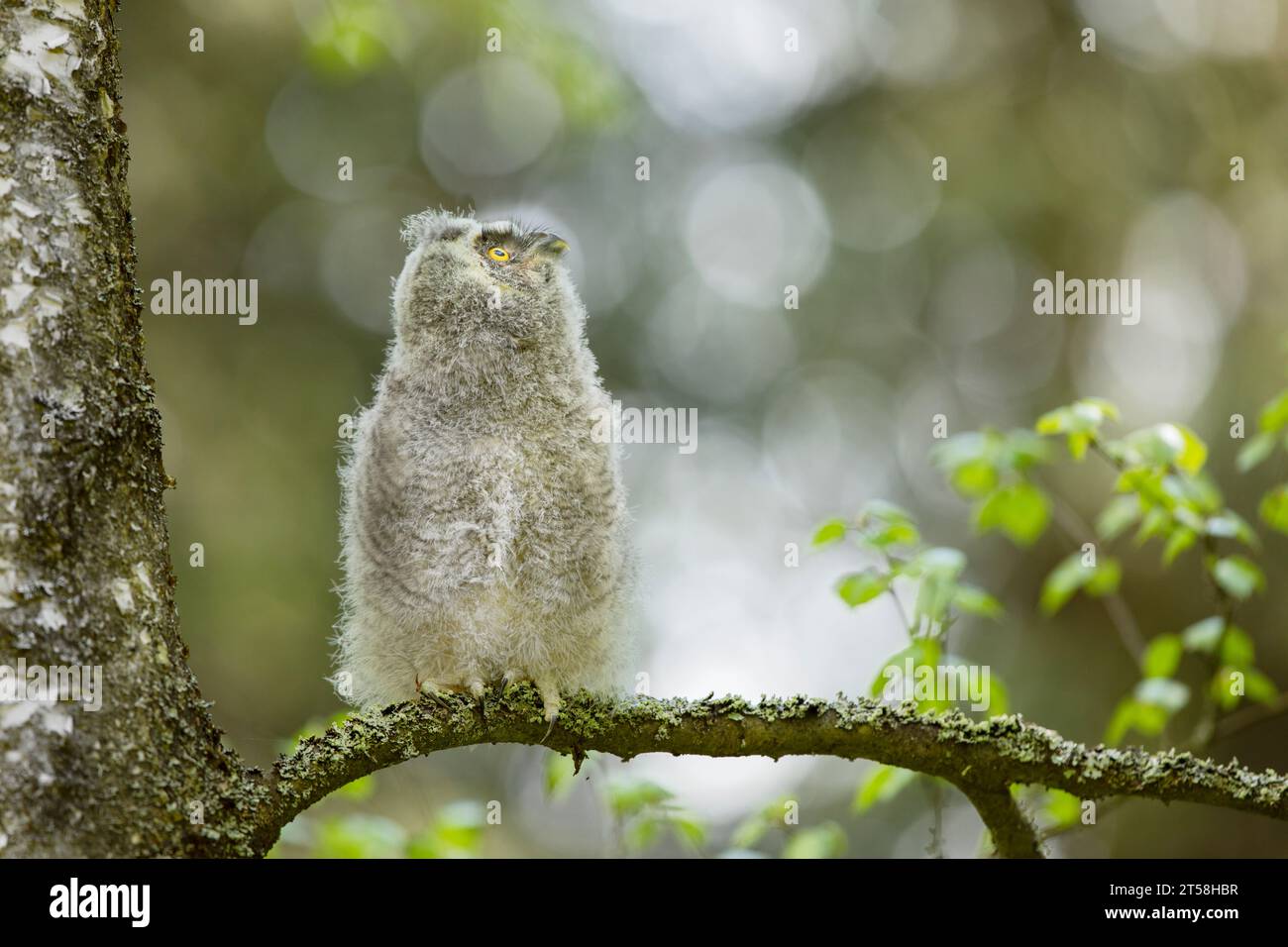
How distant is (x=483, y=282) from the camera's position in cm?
273

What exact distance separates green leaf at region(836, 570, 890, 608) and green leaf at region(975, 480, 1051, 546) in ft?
1.66

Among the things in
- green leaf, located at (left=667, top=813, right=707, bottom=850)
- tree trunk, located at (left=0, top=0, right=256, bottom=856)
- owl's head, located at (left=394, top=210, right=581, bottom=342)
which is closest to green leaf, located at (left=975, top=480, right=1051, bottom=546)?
green leaf, located at (left=667, top=813, right=707, bottom=850)

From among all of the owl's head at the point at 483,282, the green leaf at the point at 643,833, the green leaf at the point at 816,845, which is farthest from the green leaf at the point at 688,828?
the owl's head at the point at 483,282

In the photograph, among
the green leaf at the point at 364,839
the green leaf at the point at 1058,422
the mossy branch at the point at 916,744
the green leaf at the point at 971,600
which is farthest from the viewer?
the green leaf at the point at 364,839

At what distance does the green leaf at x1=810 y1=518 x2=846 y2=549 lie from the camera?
2713 mm

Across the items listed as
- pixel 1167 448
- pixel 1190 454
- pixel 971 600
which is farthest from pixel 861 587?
pixel 1190 454

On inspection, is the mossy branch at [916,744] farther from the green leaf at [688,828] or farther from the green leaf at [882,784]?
the green leaf at [688,828]

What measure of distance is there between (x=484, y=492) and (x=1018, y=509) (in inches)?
57.1

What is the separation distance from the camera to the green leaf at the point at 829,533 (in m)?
2.71

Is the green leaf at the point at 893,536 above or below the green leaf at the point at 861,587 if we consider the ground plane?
above

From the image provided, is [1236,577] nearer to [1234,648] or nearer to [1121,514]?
[1234,648]

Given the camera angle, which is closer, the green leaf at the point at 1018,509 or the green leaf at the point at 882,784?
the green leaf at the point at 882,784
